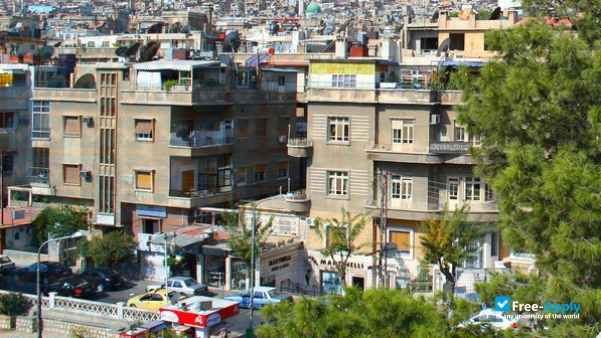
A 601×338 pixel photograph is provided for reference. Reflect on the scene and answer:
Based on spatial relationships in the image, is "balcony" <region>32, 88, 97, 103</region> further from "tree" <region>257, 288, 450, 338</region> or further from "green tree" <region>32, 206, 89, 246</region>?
"tree" <region>257, 288, 450, 338</region>

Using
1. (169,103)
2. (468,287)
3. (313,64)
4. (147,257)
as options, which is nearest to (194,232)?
(147,257)

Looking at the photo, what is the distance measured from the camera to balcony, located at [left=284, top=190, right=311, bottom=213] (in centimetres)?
3706

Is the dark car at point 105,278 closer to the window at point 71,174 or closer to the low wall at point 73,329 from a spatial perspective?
the low wall at point 73,329

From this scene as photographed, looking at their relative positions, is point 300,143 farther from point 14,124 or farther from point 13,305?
point 14,124

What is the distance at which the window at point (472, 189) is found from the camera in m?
34.8

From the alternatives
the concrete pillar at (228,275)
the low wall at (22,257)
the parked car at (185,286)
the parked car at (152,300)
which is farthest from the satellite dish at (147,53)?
the parked car at (152,300)

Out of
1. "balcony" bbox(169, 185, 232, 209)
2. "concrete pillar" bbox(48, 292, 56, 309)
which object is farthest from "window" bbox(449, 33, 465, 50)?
"concrete pillar" bbox(48, 292, 56, 309)

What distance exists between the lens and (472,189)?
1372 inches

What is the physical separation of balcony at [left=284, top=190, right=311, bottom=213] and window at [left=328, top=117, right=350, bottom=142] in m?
2.30

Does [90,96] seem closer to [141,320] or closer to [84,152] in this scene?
[84,152]

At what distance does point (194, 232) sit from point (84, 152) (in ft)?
22.3

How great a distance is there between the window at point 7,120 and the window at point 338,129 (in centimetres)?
1566

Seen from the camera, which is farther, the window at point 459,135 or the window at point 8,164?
the window at point 8,164

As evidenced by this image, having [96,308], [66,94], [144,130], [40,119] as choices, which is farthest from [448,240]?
[40,119]
